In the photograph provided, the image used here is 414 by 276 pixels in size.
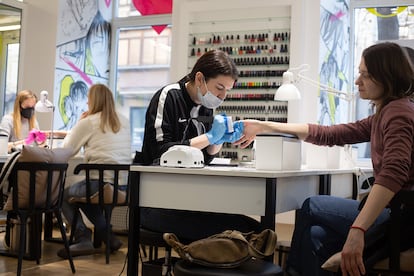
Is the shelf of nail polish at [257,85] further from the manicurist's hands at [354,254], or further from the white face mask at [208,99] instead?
the manicurist's hands at [354,254]

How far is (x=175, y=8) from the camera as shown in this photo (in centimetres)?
497

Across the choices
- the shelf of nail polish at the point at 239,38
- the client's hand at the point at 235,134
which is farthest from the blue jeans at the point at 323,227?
the shelf of nail polish at the point at 239,38

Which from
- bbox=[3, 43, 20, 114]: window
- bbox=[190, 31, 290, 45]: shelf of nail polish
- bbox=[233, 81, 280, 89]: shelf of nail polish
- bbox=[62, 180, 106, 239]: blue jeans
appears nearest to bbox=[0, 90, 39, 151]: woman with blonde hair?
bbox=[3, 43, 20, 114]: window

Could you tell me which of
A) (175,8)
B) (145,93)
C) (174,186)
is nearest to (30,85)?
(145,93)

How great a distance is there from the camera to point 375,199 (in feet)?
5.43

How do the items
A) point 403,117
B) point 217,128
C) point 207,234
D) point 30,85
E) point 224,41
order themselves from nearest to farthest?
point 403,117 < point 207,234 < point 217,128 < point 224,41 < point 30,85

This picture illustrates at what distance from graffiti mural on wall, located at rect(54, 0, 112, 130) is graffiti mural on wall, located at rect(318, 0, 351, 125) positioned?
8.40 ft

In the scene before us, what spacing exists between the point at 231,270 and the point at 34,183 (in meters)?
1.86

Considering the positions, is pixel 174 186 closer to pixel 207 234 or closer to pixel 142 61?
pixel 207 234

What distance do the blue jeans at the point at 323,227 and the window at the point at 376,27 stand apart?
3.08 m

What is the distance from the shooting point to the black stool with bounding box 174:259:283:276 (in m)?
1.62

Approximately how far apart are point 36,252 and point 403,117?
2.70 m

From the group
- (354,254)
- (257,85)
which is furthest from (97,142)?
(354,254)

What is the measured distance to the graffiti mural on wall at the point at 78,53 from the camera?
5.51 meters
